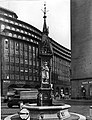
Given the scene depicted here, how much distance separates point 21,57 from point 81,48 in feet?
66.0

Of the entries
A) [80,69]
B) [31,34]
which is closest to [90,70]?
[80,69]

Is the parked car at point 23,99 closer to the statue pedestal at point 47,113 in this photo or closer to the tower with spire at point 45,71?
the tower with spire at point 45,71

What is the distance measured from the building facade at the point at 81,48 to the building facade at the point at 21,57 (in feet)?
28.1

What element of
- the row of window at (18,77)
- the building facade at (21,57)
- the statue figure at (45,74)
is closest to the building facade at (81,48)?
the building facade at (21,57)

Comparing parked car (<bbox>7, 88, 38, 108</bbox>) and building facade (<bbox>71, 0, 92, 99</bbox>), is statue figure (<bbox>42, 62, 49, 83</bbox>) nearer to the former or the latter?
parked car (<bbox>7, 88, 38, 108</bbox>)

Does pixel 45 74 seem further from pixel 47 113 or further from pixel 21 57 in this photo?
pixel 21 57

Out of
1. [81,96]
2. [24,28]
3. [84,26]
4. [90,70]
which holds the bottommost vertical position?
[81,96]

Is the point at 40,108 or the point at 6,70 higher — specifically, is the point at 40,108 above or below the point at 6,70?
below

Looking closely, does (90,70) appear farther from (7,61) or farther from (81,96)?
(7,61)

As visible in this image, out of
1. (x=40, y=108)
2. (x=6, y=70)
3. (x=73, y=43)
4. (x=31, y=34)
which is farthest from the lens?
(x=31, y=34)

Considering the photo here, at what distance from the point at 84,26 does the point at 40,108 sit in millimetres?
24157

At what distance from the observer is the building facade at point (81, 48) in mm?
32500

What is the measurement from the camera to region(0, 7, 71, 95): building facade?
45781 millimetres

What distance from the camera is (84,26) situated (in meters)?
32.8
